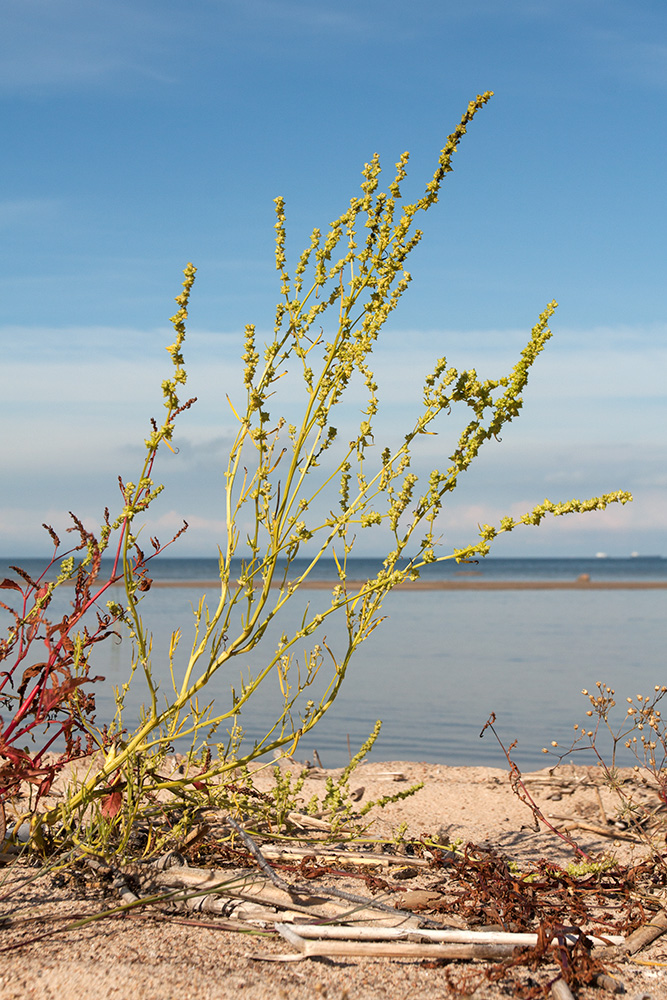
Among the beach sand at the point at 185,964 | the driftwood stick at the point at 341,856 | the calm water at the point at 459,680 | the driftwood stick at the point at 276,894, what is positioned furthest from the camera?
the calm water at the point at 459,680

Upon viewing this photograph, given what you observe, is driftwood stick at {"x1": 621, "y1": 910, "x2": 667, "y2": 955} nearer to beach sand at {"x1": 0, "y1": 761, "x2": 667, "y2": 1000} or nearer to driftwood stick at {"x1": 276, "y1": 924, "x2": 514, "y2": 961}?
beach sand at {"x1": 0, "y1": 761, "x2": 667, "y2": 1000}

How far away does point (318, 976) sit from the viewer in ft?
8.86

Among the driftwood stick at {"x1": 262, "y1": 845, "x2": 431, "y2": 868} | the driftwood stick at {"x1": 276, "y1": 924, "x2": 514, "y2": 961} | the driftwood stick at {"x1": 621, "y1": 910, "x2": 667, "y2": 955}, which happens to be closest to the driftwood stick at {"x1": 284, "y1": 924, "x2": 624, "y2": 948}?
the driftwood stick at {"x1": 276, "y1": 924, "x2": 514, "y2": 961}

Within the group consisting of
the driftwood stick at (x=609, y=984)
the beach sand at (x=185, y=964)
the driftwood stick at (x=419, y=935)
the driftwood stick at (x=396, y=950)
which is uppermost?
the driftwood stick at (x=419, y=935)

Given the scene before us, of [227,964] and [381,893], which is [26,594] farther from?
[381,893]

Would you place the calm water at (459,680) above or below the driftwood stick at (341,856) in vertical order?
below

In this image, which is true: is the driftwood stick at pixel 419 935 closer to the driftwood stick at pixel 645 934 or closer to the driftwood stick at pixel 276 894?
the driftwood stick at pixel 276 894

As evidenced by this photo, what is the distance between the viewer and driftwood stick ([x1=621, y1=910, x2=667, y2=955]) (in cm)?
311

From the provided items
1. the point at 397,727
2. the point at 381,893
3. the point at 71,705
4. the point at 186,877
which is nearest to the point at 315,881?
the point at 381,893

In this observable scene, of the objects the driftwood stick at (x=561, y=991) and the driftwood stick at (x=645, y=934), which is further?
the driftwood stick at (x=645, y=934)

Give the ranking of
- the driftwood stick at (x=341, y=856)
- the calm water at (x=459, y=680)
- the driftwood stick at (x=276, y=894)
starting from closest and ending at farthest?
the driftwood stick at (x=276, y=894) < the driftwood stick at (x=341, y=856) < the calm water at (x=459, y=680)

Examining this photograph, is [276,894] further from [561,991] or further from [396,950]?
[561,991]

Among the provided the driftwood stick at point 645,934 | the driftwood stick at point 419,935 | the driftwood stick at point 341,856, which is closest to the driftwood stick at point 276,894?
the driftwood stick at point 419,935

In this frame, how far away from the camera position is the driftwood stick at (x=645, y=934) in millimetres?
3107
